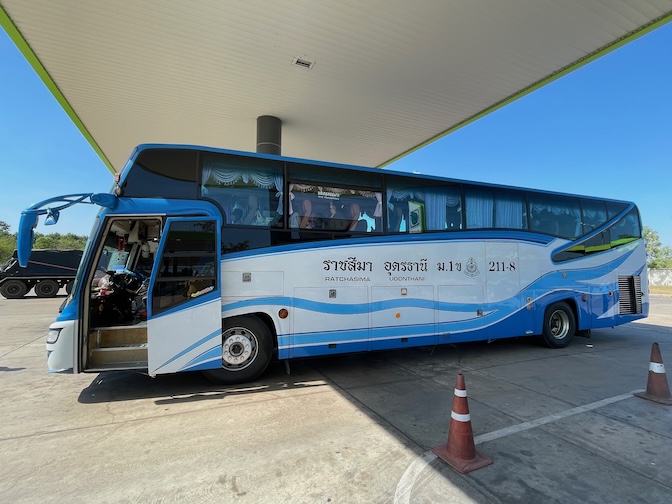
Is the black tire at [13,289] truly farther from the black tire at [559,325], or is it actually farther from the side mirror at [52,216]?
the black tire at [559,325]

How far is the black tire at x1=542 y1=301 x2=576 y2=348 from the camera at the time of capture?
319 inches

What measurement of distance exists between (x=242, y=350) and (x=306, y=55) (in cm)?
625

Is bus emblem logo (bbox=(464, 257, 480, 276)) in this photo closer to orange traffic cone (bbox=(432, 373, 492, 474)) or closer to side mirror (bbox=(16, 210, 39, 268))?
orange traffic cone (bbox=(432, 373, 492, 474))

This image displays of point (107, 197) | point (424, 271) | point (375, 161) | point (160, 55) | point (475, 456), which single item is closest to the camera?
point (475, 456)

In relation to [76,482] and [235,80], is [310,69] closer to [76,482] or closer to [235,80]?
[235,80]

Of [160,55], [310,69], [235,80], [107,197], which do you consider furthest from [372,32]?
[107,197]

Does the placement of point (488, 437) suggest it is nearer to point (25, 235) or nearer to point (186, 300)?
point (186, 300)

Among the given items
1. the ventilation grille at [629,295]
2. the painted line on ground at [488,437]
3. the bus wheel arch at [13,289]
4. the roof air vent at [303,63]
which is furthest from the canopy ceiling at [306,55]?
the bus wheel arch at [13,289]

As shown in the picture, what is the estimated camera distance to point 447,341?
6.87 meters

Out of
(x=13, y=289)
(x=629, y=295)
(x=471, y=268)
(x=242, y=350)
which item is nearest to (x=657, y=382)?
(x=471, y=268)

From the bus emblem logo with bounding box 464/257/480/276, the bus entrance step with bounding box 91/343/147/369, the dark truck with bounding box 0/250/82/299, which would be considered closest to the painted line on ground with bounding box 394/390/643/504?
the bus emblem logo with bounding box 464/257/480/276

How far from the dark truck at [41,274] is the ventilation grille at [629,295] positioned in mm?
24526

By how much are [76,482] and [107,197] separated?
329 cm

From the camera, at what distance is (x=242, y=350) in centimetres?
547
